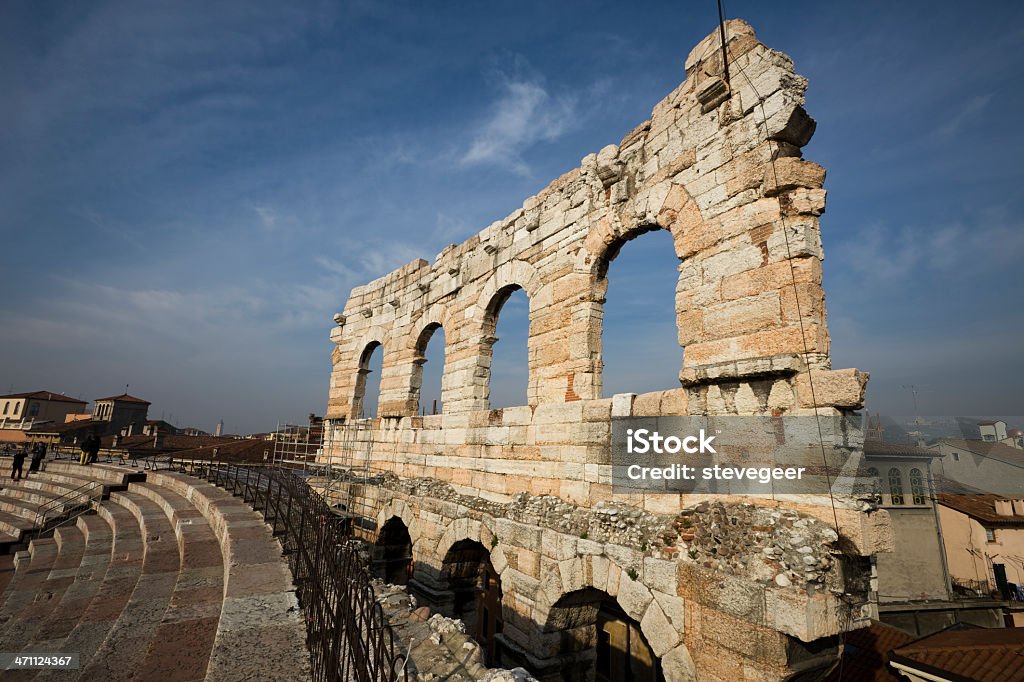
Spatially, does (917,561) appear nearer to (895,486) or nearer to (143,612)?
(895,486)

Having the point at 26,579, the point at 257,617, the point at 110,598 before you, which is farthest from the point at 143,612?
the point at 26,579

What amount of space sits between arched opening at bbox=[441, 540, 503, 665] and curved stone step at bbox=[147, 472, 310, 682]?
9.73ft

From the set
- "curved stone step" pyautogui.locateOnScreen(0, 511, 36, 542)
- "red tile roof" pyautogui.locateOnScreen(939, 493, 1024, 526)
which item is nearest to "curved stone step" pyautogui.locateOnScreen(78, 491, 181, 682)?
"curved stone step" pyautogui.locateOnScreen(0, 511, 36, 542)

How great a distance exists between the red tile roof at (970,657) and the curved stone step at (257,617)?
37.8 feet

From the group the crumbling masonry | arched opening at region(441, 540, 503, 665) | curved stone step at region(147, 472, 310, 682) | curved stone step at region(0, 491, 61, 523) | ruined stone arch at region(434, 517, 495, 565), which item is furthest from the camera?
curved stone step at region(0, 491, 61, 523)

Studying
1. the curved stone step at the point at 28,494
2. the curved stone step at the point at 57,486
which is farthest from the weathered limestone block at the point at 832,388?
the curved stone step at the point at 28,494

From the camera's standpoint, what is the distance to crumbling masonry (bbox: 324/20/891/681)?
3.59 m

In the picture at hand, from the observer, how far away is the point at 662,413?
5031 mm

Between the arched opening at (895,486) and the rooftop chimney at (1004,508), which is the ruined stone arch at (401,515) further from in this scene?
the rooftop chimney at (1004,508)

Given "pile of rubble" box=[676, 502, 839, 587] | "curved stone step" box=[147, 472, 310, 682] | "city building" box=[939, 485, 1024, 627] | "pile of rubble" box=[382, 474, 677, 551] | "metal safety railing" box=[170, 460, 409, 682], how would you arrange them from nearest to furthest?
1. "metal safety railing" box=[170, 460, 409, 682]
2. "curved stone step" box=[147, 472, 310, 682]
3. "pile of rubble" box=[676, 502, 839, 587]
4. "pile of rubble" box=[382, 474, 677, 551]
5. "city building" box=[939, 485, 1024, 627]

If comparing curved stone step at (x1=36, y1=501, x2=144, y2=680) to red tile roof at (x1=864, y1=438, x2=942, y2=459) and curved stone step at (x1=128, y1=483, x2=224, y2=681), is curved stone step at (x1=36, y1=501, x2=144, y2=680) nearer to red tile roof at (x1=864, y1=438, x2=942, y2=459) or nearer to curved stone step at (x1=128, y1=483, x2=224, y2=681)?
curved stone step at (x1=128, y1=483, x2=224, y2=681)

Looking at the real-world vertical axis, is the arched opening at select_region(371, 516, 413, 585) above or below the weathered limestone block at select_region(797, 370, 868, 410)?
below

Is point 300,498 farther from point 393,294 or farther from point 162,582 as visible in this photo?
point 393,294

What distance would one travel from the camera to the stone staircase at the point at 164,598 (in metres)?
2.80
